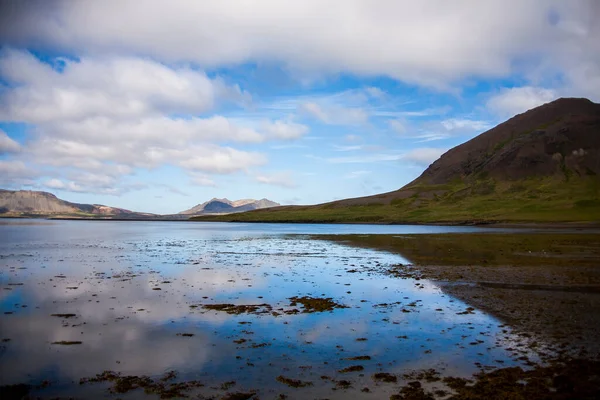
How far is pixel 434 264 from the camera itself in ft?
147

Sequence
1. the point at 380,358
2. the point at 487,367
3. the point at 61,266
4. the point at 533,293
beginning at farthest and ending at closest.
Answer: the point at 61,266 < the point at 533,293 < the point at 380,358 < the point at 487,367

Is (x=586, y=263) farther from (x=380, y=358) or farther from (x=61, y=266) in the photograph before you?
(x=61, y=266)

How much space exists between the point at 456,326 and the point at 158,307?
1588 cm

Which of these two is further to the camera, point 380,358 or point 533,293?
point 533,293

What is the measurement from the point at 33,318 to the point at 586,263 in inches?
1835

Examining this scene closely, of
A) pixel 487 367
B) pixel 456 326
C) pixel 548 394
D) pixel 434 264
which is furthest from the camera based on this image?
pixel 434 264

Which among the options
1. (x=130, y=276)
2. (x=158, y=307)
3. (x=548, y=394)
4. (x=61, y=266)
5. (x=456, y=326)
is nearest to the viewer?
(x=548, y=394)

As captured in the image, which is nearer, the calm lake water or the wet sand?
the wet sand

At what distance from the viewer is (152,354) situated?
16.0m

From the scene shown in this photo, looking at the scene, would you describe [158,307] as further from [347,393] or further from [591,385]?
[591,385]

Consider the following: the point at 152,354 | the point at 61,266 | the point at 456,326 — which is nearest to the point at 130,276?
the point at 61,266

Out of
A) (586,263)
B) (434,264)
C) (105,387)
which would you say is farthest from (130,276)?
(586,263)

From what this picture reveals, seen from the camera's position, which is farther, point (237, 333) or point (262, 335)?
point (237, 333)

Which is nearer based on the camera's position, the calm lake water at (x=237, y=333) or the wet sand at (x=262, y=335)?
the wet sand at (x=262, y=335)
